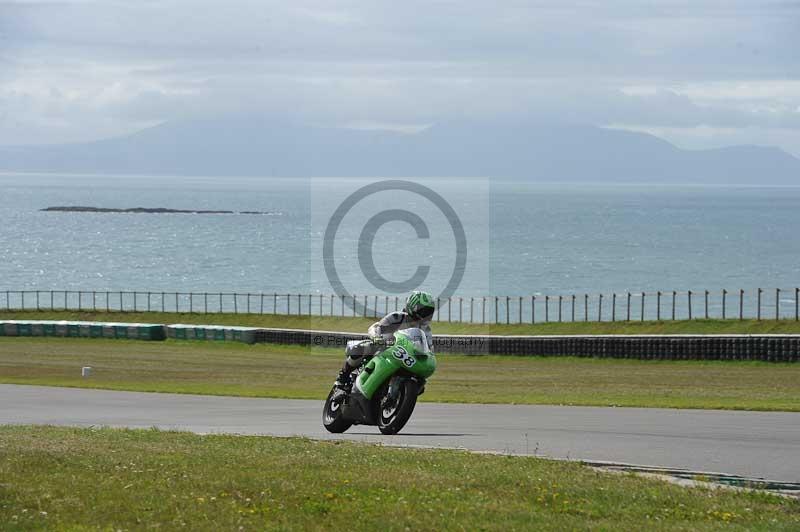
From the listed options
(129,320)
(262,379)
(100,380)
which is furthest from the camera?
(129,320)

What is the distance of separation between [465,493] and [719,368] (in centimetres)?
3740

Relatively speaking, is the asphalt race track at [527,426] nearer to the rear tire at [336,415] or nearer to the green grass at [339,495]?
the rear tire at [336,415]

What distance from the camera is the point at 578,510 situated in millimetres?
12484

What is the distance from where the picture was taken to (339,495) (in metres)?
13.0

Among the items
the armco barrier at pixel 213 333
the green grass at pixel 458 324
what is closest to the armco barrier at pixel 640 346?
the green grass at pixel 458 324

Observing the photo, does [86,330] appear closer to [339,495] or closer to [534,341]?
[534,341]

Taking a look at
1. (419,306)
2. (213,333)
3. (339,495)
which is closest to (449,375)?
(213,333)

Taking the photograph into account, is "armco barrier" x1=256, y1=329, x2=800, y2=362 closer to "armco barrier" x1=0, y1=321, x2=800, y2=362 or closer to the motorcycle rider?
"armco barrier" x1=0, y1=321, x2=800, y2=362

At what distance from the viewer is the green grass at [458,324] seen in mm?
60094

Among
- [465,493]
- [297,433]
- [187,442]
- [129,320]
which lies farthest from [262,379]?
[129,320]

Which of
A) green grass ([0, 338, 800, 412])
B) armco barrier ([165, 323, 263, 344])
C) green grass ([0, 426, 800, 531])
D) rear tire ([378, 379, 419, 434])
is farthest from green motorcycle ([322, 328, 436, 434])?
armco barrier ([165, 323, 263, 344])

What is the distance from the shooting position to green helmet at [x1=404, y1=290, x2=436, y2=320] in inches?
747

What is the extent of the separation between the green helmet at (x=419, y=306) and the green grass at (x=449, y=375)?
35.1ft

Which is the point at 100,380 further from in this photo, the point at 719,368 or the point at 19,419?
the point at 719,368
